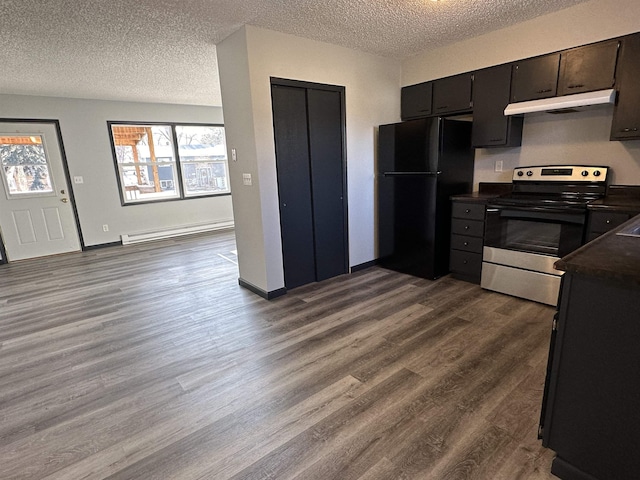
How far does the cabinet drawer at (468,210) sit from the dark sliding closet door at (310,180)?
122 centimetres

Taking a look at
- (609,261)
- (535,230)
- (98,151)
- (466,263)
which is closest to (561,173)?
(535,230)

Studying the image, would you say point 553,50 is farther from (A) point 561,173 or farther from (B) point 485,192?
(B) point 485,192

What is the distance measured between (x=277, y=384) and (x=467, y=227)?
2.49 m

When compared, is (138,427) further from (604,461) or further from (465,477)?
(604,461)

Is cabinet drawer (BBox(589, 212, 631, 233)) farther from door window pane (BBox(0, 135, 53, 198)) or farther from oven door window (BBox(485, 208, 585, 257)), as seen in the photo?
Answer: door window pane (BBox(0, 135, 53, 198))

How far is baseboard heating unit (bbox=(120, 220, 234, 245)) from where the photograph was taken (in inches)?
240

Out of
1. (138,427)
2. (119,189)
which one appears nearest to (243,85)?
(138,427)

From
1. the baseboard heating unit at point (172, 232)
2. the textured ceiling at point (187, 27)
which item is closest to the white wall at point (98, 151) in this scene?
the baseboard heating unit at point (172, 232)

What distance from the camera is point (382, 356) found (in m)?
2.29

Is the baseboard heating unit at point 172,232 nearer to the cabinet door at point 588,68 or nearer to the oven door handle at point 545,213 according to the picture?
the oven door handle at point 545,213

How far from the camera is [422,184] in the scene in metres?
3.54

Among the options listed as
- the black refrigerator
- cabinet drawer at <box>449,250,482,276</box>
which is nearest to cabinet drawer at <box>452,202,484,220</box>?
the black refrigerator

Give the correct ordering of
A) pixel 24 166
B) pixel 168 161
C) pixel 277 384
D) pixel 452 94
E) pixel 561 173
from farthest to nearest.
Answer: pixel 168 161 → pixel 24 166 → pixel 452 94 → pixel 561 173 → pixel 277 384

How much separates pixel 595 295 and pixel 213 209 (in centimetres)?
675
